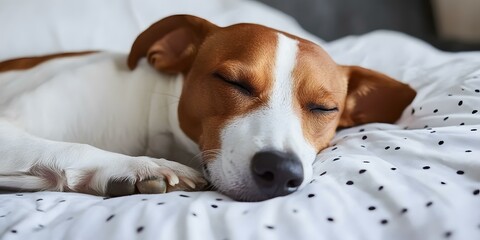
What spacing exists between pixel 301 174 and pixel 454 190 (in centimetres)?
27

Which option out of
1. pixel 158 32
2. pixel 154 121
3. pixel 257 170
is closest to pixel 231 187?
pixel 257 170

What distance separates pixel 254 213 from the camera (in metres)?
1.01

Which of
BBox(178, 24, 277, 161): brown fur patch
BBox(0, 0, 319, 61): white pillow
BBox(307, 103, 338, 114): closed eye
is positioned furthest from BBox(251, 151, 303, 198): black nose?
BBox(0, 0, 319, 61): white pillow

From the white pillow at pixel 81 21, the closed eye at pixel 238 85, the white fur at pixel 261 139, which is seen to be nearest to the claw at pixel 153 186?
the white fur at pixel 261 139

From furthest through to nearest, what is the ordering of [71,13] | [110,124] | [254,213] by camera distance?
1. [71,13]
2. [110,124]
3. [254,213]

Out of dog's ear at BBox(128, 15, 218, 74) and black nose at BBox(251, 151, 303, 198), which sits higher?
dog's ear at BBox(128, 15, 218, 74)

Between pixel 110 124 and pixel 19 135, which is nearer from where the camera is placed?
pixel 19 135

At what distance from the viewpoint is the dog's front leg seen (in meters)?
1.21

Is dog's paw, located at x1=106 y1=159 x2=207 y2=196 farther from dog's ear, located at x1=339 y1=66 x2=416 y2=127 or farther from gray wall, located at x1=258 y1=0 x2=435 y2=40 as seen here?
gray wall, located at x1=258 y1=0 x2=435 y2=40

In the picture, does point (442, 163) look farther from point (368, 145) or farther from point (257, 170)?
point (257, 170)

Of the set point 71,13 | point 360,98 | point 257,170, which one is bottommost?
point 360,98

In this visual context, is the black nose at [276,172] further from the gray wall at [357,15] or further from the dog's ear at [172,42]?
the gray wall at [357,15]

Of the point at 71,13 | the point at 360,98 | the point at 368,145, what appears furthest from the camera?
the point at 71,13

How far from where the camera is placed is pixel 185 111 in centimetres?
A: 150
